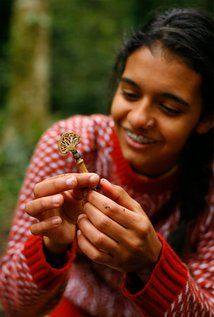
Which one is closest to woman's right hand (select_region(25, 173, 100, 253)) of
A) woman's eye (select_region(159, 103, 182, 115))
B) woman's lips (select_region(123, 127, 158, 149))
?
woman's lips (select_region(123, 127, 158, 149))

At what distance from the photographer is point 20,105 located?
536cm

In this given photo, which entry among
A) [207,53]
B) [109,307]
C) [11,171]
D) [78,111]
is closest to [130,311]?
[109,307]

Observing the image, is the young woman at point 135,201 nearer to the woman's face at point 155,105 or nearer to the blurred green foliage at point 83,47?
the woman's face at point 155,105

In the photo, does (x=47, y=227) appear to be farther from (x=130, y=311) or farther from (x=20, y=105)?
(x=20, y=105)

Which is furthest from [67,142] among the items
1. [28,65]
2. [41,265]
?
[28,65]

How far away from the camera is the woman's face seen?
1660 mm

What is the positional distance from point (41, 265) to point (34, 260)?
4 centimetres

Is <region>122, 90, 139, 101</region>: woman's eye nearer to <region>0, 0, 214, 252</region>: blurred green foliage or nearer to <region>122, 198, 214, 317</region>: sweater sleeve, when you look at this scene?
<region>122, 198, 214, 317</region>: sweater sleeve

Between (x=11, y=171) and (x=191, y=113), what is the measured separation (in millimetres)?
1895

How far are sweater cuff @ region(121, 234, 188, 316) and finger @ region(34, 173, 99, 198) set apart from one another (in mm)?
273

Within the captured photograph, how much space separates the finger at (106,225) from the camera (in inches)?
48.9

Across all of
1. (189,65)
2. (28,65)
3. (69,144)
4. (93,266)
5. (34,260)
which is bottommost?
(28,65)

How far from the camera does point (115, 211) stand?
1237mm

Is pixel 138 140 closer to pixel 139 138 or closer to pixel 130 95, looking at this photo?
pixel 139 138
